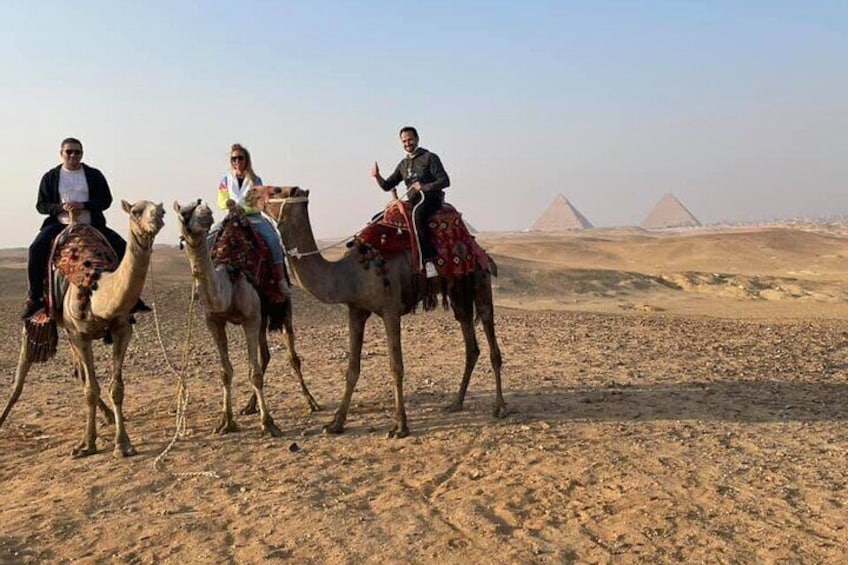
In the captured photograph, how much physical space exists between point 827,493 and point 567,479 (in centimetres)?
195

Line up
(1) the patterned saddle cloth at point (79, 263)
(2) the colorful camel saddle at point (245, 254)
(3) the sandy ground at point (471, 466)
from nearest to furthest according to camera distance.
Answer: (3) the sandy ground at point (471, 466) → (1) the patterned saddle cloth at point (79, 263) → (2) the colorful camel saddle at point (245, 254)

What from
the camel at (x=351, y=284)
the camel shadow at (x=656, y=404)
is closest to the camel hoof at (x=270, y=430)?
the camel at (x=351, y=284)

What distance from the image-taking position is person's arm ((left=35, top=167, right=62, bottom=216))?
22.5 ft

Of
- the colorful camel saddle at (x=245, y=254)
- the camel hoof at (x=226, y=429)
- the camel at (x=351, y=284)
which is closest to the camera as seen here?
the camel at (x=351, y=284)

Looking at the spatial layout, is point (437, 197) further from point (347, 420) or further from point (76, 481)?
point (76, 481)

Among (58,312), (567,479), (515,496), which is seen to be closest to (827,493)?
(567,479)

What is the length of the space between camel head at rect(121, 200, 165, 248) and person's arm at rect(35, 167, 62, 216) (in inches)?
69.6

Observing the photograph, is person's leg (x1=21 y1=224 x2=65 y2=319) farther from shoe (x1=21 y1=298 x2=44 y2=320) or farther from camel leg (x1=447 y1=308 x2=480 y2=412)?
camel leg (x1=447 y1=308 x2=480 y2=412)

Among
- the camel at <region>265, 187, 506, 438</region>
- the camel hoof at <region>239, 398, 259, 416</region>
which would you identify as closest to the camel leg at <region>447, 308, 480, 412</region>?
the camel at <region>265, 187, 506, 438</region>

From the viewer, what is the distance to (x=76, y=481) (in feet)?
18.5

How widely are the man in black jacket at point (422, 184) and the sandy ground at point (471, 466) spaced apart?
6.33ft

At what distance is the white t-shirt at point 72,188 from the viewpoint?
686 centimetres

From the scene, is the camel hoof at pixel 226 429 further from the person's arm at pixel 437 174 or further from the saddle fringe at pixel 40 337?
the person's arm at pixel 437 174

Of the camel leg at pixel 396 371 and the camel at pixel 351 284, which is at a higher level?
the camel at pixel 351 284
